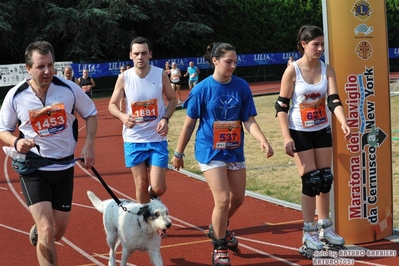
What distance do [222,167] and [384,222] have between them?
6.93ft

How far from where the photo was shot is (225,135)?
21.0 ft

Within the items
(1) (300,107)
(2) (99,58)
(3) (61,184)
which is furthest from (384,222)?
(2) (99,58)

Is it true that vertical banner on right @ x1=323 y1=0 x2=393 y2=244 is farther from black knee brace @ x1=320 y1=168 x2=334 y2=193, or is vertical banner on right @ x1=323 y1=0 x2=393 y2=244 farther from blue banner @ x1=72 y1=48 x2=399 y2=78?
blue banner @ x1=72 y1=48 x2=399 y2=78

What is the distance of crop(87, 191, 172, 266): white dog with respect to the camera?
19.2 ft

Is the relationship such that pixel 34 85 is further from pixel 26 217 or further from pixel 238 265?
pixel 26 217

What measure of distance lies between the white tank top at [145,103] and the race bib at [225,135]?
3.93 feet

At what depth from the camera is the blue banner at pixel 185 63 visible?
39062 mm

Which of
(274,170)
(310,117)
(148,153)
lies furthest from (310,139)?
(274,170)

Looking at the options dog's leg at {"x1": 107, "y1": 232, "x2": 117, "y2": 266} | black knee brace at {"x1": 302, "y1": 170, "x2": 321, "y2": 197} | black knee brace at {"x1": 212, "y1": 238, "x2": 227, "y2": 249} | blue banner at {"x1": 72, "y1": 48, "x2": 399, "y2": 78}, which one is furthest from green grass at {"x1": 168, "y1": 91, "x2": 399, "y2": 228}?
blue banner at {"x1": 72, "y1": 48, "x2": 399, "y2": 78}

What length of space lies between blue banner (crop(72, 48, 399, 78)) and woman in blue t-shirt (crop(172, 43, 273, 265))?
30047 millimetres

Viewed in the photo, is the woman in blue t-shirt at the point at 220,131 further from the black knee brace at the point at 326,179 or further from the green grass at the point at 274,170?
the green grass at the point at 274,170

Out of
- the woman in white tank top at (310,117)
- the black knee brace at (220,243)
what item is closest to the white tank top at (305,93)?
the woman in white tank top at (310,117)

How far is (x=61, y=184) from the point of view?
219 inches

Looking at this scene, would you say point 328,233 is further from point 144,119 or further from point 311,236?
point 144,119
